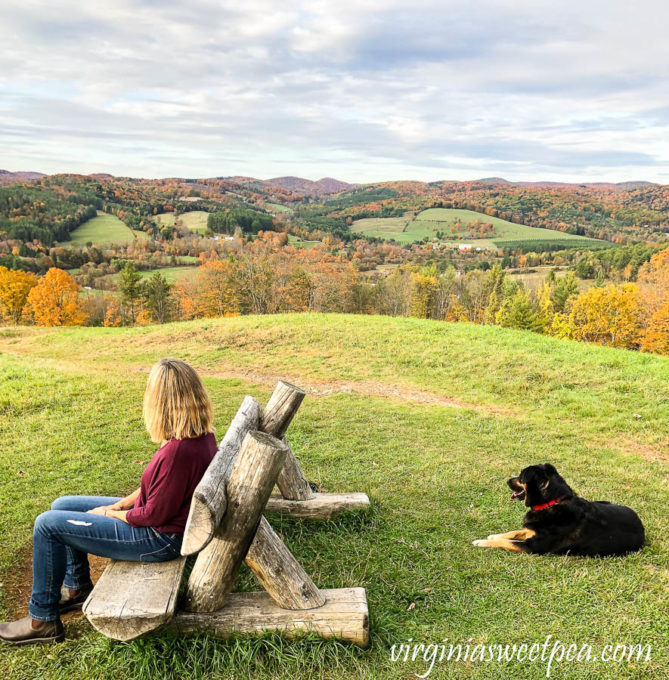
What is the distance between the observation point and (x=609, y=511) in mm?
5055

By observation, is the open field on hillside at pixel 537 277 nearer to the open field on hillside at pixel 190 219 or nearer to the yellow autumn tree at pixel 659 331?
the yellow autumn tree at pixel 659 331

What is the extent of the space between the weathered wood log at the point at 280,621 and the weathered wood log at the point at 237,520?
91 millimetres

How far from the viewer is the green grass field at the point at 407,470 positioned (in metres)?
3.44

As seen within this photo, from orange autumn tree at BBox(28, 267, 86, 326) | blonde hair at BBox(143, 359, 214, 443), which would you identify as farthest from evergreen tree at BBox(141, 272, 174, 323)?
blonde hair at BBox(143, 359, 214, 443)

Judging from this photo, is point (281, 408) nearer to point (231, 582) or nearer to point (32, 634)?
point (231, 582)

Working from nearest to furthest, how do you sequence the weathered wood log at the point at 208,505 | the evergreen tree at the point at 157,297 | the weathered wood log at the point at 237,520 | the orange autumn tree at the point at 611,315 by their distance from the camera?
the weathered wood log at the point at 208,505 < the weathered wood log at the point at 237,520 < the orange autumn tree at the point at 611,315 < the evergreen tree at the point at 157,297

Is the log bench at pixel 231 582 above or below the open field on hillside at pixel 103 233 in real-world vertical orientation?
below

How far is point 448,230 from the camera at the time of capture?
456 ft

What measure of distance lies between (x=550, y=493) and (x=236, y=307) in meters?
44.8

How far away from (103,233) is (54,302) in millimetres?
64480

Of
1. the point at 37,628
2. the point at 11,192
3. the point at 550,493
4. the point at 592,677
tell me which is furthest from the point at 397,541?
the point at 11,192

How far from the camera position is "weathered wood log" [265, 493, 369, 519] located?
533 cm

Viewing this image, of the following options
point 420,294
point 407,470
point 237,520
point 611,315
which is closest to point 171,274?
point 420,294

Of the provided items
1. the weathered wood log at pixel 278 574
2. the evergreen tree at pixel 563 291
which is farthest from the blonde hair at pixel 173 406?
the evergreen tree at pixel 563 291
